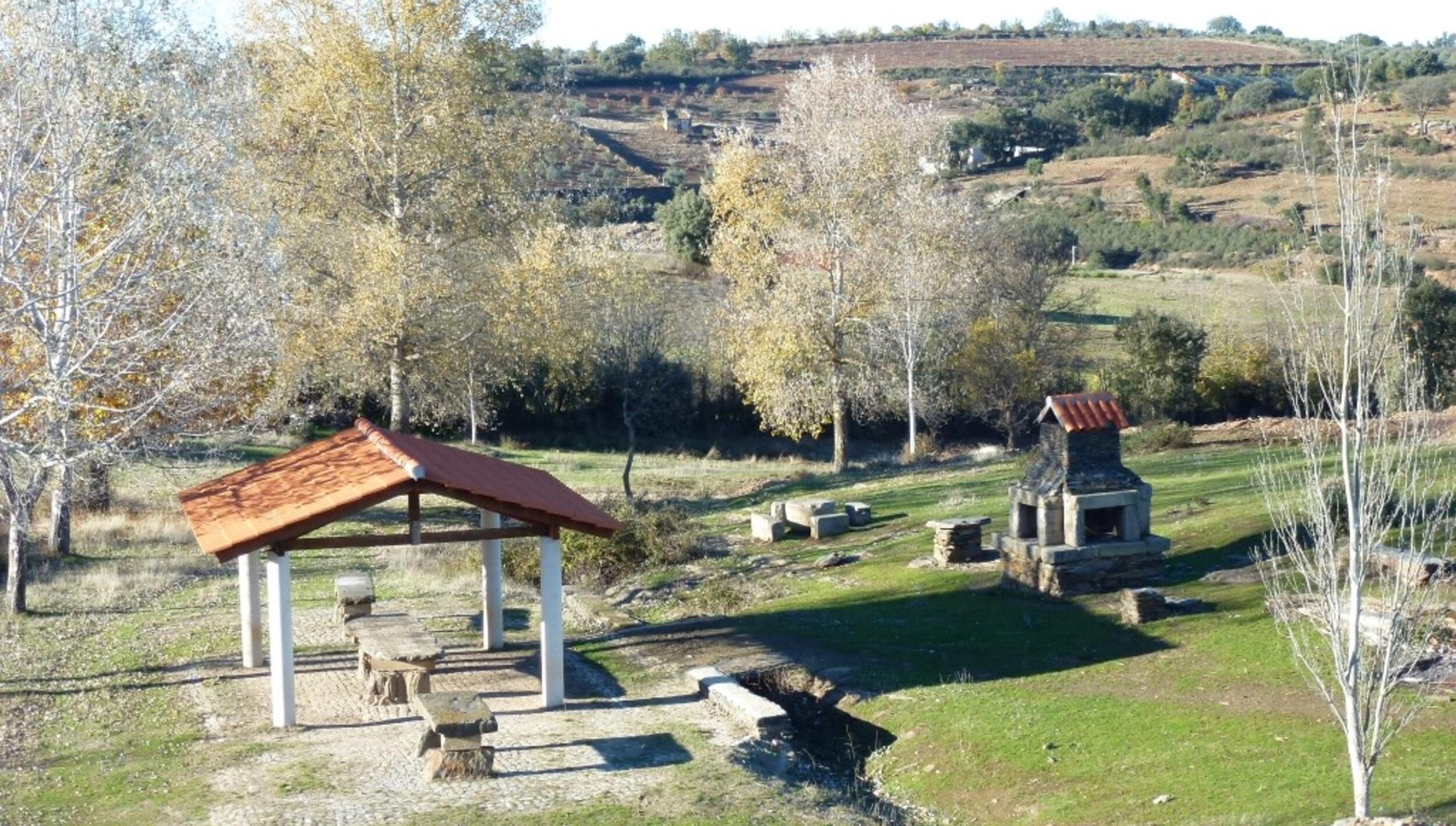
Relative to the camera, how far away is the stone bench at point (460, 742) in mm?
12219

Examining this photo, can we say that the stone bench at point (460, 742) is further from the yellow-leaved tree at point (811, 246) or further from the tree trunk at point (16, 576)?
the yellow-leaved tree at point (811, 246)

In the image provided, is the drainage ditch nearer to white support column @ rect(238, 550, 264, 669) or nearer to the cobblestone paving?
the cobblestone paving

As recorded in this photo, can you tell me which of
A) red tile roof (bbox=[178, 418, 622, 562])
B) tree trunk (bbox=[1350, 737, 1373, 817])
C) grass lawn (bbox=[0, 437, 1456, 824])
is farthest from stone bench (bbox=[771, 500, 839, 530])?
tree trunk (bbox=[1350, 737, 1373, 817])

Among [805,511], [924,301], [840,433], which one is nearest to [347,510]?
[805,511]

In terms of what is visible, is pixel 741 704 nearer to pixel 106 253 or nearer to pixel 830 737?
pixel 830 737

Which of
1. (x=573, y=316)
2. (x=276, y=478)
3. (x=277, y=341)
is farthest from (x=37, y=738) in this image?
(x=573, y=316)

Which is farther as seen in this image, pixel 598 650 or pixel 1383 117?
pixel 1383 117

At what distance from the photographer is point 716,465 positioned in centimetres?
3659

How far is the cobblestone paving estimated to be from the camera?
11.7 m

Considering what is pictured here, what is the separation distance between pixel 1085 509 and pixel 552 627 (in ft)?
23.2

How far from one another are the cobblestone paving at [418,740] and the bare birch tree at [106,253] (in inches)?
128

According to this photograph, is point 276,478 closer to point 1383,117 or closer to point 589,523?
point 589,523

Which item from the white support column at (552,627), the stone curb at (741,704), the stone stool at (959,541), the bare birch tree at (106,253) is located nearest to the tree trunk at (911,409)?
the stone stool at (959,541)

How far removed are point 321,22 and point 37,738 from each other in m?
18.1
